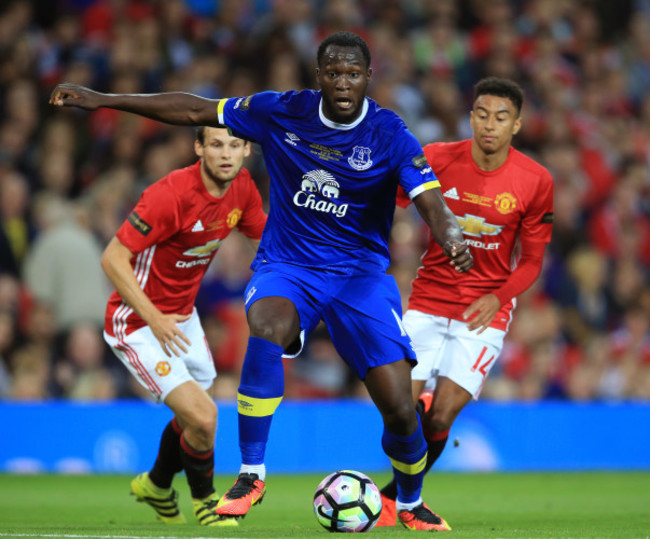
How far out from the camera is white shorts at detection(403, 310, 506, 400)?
7461mm

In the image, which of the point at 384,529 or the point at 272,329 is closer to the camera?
the point at 272,329

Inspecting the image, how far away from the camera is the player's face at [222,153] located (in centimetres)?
745

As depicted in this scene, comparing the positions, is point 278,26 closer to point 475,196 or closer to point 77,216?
point 77,216

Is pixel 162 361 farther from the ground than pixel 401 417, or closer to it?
farther from the ground

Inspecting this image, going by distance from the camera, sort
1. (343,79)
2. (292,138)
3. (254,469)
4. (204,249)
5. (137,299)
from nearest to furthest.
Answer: (254,469)
(343,79)
(292,138)
(137,299)
(204,249)

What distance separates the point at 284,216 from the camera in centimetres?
629

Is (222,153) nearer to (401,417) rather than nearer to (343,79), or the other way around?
(343,79)

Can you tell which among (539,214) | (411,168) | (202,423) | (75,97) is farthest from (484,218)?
(75,97)

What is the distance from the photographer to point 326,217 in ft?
20.4

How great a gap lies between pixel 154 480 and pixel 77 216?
4.69m

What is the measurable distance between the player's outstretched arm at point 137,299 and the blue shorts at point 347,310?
952 mm

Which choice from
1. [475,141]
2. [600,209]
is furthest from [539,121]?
[475,141]

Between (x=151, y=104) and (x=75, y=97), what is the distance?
0.41 metres

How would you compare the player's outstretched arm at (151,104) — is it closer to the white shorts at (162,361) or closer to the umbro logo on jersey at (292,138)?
the umbro logo on jersey at (292,138)
